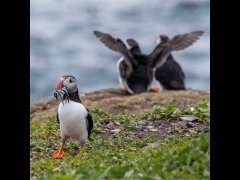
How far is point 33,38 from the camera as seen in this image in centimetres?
2089

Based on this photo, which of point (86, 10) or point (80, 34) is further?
point (86, 10)

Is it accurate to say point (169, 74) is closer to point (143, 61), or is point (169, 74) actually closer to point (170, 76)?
point (170, 76)

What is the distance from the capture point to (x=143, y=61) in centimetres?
1419

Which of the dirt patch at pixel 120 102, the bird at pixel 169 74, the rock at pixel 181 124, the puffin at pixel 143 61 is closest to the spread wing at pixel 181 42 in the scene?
the puffin at pixel 143 61

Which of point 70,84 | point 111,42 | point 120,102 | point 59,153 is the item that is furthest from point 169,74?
point 59,153

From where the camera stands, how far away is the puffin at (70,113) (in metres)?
7.49

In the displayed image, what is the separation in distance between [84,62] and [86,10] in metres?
4.25

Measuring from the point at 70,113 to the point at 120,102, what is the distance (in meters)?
4.01

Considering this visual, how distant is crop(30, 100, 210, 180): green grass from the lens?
5625 mm

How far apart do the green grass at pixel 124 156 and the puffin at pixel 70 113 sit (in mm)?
180

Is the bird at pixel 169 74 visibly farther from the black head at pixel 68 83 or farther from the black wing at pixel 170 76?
the black head at pixel 68 83

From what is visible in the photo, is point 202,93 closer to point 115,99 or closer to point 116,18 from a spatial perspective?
point 115,99

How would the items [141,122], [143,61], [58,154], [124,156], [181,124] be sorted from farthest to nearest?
[143,61] → [141,122] → [181,124] → [58,154] → [124,156]
